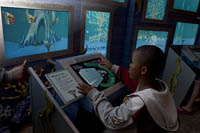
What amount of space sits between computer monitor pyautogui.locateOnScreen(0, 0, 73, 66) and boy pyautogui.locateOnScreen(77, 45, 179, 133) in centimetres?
54

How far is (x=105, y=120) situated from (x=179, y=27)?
251 centimetres

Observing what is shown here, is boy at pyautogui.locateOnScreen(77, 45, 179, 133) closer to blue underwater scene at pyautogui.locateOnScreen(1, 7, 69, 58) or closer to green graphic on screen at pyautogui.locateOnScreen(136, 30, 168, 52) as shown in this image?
blue underwater scene at pyautogui.locateOnScreen(1, 7, 69, 58)

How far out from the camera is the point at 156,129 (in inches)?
38.0

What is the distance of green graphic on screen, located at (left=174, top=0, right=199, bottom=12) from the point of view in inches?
101

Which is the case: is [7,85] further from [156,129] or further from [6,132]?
[156,129]

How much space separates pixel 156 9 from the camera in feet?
7.49

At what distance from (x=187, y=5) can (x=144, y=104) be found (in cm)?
265

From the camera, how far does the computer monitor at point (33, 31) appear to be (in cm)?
110

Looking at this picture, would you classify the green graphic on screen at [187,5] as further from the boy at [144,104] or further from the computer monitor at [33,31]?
the boy at [144,104]

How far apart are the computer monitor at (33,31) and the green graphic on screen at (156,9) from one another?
1221mm

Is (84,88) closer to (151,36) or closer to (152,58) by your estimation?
(152,58)

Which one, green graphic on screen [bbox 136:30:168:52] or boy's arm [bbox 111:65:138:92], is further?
green graphic on screen [bbox 136:30:168:52]

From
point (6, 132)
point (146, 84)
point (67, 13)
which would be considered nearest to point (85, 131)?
point (146, 84)

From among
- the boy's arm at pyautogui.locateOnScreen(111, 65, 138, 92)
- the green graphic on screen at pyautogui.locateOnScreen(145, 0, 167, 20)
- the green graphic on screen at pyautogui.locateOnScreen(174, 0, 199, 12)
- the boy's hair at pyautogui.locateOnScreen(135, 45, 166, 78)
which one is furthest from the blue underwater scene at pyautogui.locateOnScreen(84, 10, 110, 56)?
the green graphic on screen at pyautogui.locateOnScreen(174, 0, 199, 12)
